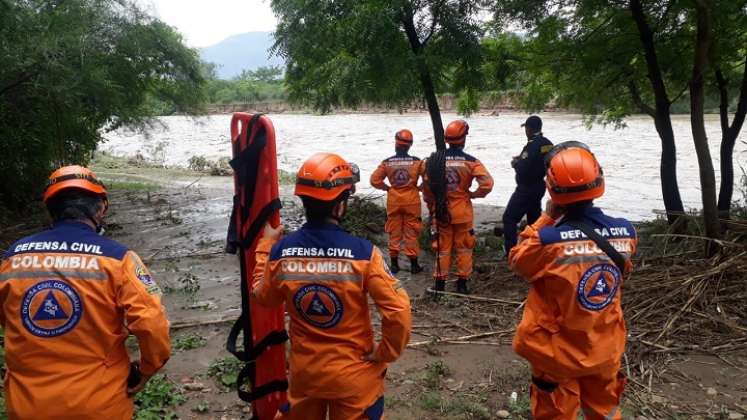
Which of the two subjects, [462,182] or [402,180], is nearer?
[462,182]

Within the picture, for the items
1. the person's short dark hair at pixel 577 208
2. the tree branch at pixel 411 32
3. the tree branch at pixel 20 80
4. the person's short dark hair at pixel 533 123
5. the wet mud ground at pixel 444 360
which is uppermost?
the tree branch at pixel 411 32

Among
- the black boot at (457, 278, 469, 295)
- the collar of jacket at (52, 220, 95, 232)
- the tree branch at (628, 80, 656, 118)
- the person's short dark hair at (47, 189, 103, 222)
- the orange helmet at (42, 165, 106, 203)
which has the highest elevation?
the tree branch at (628, 80, 656, 118)

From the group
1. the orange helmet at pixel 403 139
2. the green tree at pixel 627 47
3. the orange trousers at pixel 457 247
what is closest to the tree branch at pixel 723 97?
the green tree at pixel 627 47

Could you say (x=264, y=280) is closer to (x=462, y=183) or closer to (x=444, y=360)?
(x=444, y=360)

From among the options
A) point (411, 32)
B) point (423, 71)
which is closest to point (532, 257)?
point (423, 71)

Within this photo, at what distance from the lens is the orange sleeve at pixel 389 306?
2633mm

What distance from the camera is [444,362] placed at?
4.89 m

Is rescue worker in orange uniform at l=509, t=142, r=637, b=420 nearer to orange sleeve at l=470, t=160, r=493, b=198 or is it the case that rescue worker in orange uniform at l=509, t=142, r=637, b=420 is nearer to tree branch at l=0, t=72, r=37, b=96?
orange sleeve at l=470, t=160, r=493, b=198

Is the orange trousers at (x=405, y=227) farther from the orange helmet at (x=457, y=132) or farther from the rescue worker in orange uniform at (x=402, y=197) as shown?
the orange helmet at (x=457, y=132)

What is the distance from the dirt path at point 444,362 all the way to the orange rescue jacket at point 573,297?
130cm

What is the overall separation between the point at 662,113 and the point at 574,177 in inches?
224

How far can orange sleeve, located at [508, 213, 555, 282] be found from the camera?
2.79m

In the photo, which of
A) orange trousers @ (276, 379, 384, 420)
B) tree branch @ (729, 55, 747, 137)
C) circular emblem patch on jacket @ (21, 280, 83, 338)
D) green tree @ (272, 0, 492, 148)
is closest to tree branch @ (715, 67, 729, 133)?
tree branch @ (729, 55, 747, 137)

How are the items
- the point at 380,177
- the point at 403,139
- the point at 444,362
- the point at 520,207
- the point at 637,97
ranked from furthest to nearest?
1. the point at 637,97
2. the point at 380,177
3. the point at 403,139
4. the point at 520,207
5. the point at 444,362
